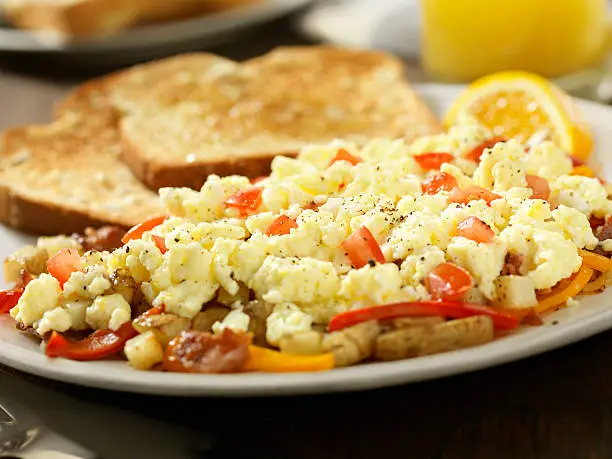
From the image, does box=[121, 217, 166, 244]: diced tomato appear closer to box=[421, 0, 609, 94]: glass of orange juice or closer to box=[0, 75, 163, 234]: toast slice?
box=[0, 75, 163, 234]: toast slice

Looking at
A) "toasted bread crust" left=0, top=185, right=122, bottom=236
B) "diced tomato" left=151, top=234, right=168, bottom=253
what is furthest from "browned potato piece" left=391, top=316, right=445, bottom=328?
"toasted bread crust" left=0, top=185, right=122, bottom=236

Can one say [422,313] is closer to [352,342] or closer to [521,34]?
[352,342]

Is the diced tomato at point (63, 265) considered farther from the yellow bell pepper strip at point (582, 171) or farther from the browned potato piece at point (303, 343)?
the yellow bell pepper strip at point (582, 171)

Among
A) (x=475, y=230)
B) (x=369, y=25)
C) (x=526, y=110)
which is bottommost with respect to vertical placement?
(x=369, y=25)

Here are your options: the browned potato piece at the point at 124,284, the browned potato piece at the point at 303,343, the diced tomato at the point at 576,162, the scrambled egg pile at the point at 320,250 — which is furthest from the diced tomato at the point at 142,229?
the diced tomato at the point at 576,162

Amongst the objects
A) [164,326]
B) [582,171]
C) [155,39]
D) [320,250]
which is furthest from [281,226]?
[155,39]
